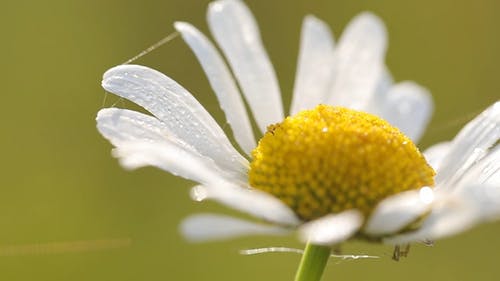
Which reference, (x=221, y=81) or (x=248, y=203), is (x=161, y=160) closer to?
(x=248, y=203)

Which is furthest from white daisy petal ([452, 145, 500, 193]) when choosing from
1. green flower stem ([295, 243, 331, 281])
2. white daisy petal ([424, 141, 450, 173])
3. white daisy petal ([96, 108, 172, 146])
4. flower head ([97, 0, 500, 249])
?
white daisy petal ([96, 108, 172, 146])

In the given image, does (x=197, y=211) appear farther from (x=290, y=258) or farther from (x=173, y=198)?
(x=290, y=258)

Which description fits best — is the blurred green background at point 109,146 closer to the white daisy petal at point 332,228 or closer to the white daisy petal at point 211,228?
the white daisy petal at point 332,228

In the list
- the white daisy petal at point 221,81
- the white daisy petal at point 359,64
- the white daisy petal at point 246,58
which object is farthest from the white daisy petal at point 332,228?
the white daisy petal at point 359,64

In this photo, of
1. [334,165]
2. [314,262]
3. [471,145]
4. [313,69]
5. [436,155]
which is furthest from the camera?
[313,69]

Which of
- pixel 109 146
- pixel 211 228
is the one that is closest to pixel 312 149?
pixel 211 228
